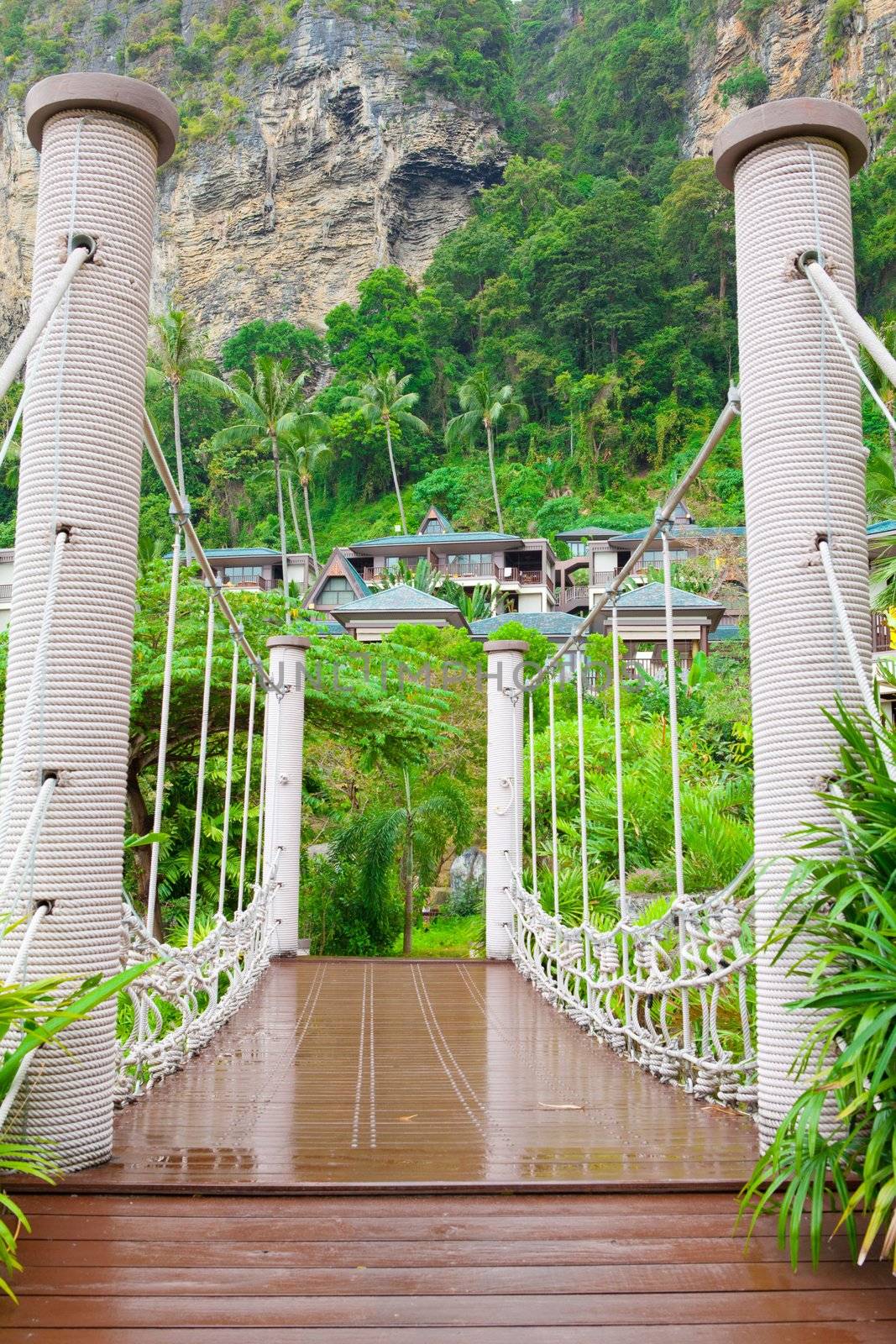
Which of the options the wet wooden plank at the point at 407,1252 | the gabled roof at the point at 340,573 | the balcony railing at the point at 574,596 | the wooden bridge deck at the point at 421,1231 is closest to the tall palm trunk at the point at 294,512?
the gabled roof at the point at 340,573

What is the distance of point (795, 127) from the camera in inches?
95.8

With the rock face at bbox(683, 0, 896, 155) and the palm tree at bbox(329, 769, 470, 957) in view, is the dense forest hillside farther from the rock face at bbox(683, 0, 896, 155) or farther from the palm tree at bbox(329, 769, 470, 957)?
the palm tree at bbox(329, 769, 470, 957)

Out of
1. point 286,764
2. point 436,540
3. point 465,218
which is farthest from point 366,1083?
point 465,218

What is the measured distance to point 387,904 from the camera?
388 inches

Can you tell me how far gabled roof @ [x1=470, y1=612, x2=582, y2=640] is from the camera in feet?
76.5

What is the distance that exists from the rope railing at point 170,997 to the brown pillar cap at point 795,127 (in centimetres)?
206

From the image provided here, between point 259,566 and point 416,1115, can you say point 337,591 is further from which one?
point 416,1115

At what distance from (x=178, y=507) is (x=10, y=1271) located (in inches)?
84.5

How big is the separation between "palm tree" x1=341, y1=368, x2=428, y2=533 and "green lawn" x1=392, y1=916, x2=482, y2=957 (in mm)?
21045

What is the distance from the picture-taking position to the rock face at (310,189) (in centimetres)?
4019

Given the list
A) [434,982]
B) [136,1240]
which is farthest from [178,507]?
[434,982]

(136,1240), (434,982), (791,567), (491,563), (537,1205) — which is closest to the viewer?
(136,1240)

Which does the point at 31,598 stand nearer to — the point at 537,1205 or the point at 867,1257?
the point at 537,1205

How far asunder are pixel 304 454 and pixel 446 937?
20.5 metres
